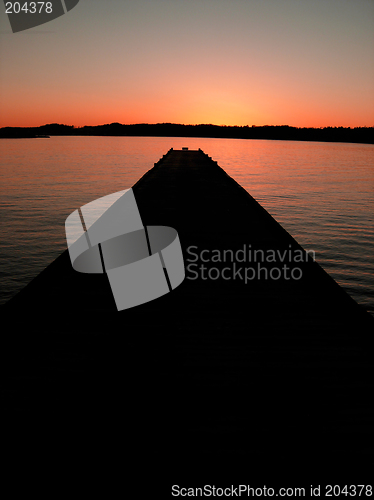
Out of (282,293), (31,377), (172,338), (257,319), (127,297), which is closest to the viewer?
(31,377)

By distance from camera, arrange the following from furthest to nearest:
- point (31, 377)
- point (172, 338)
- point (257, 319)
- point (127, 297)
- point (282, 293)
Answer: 1. point (282, 293)
2. point (127, 297)
3. point (257, 319)
4. point (172, 338)
5. point (31, 377)

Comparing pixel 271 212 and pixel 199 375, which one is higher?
pixel 199 375

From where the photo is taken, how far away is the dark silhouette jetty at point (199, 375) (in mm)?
2209

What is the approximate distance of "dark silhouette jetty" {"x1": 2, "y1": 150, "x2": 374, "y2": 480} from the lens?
2209mm

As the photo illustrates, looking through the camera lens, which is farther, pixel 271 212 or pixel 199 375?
pixel 271 212

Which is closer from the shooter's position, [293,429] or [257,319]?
[293,429]

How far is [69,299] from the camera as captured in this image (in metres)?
4.16

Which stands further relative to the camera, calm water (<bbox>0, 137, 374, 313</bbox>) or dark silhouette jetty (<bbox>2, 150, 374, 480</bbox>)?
calm water (<bbox>0, 137, 374, 313</bbox>)

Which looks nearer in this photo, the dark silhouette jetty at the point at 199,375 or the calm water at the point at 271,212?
the dark silhouette jetty at the point at 199,375

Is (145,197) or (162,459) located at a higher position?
(145,197)

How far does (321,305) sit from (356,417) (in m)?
1.78

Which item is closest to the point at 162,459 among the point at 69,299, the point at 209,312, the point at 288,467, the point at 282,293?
the point at 288,467

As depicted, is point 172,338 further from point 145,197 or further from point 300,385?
point 145,197

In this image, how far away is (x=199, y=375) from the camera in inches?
113
